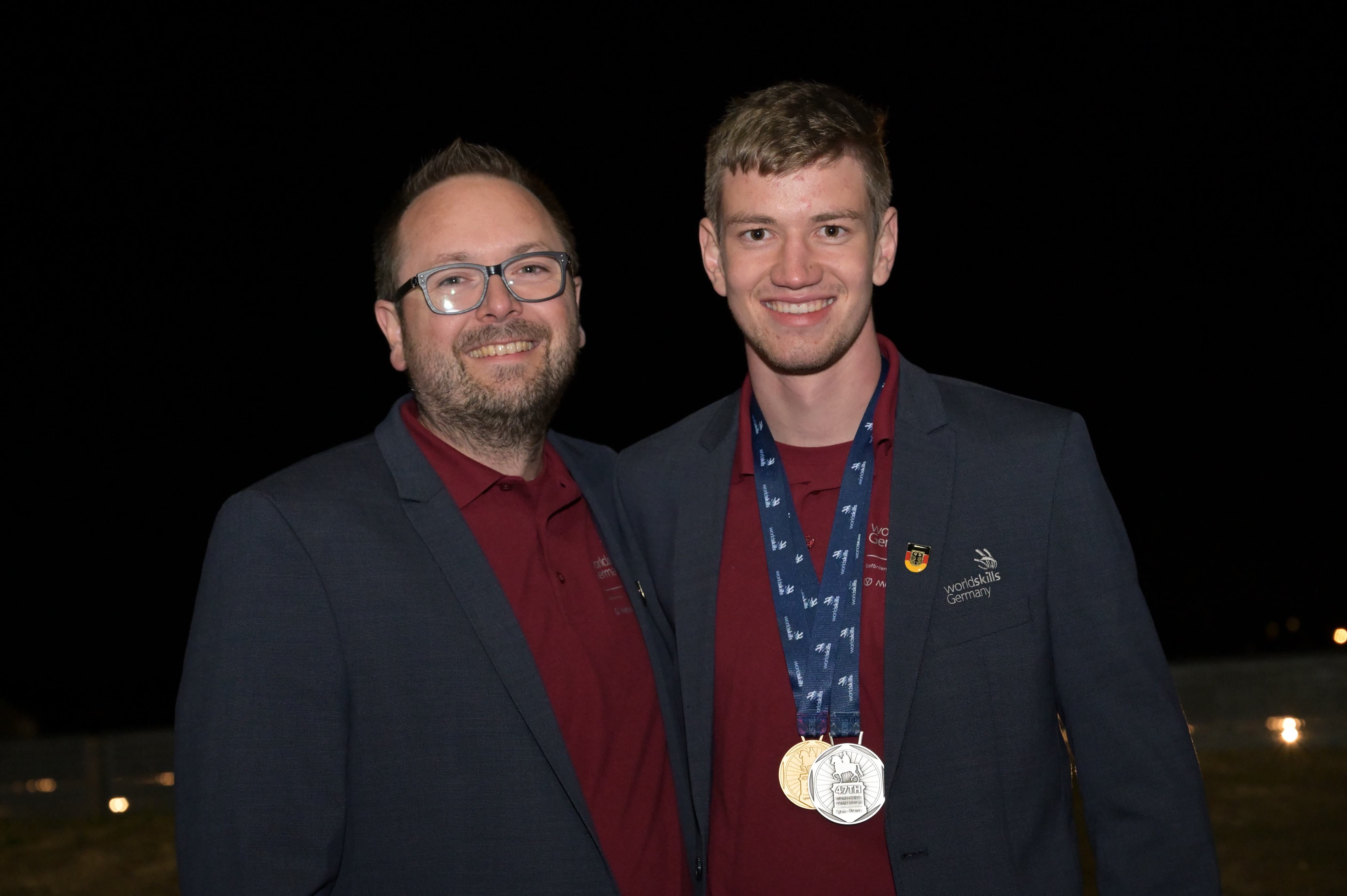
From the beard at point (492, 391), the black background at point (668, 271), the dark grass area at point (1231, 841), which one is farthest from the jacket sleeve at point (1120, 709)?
the black background at point (668, 271)

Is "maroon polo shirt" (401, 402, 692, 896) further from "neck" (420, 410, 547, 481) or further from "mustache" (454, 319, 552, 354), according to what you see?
"mustache" (454, 319, 552, 354)

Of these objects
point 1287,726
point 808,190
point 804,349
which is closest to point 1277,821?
point 1287,726

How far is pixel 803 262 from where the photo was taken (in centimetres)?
189

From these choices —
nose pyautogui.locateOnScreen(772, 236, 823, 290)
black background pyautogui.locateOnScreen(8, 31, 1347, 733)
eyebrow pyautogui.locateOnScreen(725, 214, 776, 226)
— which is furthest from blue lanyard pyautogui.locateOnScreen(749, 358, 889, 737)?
black background pyautogui.locateOnScreen(8, 31, 1347, 733)

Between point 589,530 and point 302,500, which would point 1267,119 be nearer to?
point 589,530

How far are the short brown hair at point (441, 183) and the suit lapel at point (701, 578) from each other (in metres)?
0.51

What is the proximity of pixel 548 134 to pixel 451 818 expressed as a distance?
16.5 ft

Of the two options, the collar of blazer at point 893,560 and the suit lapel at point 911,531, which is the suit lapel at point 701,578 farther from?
the suit lapel at point 911,531

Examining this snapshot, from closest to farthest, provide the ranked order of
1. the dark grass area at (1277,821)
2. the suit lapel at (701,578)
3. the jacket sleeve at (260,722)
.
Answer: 1. the jacket sleeve at (260,722)
2. the suit lapel at (701,578)
3. the dark grass area at (1277,821)

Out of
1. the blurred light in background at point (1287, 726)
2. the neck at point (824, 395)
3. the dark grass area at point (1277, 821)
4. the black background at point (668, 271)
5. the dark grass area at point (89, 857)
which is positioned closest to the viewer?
the neck at point (824, 395)

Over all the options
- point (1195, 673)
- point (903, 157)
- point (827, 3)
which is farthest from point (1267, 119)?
point (1195, 673)

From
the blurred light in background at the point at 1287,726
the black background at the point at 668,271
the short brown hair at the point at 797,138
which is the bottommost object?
the blurred light in background at the point at 1287,726

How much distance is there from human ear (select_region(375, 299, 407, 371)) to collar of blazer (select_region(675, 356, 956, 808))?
675 millimetres

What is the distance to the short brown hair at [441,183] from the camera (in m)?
2.15
